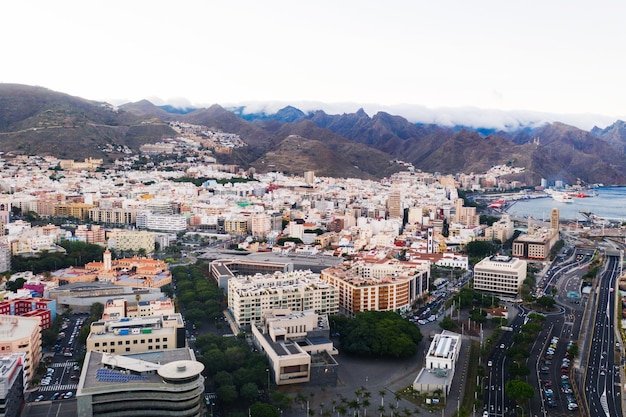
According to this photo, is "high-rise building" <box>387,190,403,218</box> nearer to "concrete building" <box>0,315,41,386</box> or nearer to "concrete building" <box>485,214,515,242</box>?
"concrete building" <box>485,214,515,242</box>

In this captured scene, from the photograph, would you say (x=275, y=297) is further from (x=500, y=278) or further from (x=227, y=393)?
(x=500, y=278)

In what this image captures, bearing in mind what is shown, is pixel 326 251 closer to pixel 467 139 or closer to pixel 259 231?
pixel 259 231

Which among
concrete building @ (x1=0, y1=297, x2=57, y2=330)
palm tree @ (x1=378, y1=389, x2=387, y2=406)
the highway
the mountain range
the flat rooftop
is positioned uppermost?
the mountain range

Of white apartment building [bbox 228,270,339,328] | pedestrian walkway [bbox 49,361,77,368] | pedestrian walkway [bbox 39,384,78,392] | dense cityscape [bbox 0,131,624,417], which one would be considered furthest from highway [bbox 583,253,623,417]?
pedestrian walkway [bbox 49,361,77,368]

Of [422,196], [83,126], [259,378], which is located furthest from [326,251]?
[83,126]

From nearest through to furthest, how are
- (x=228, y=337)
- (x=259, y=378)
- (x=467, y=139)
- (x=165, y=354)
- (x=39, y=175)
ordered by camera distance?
(x=165, y=354)
(x=259, y=378)
(x=228, y=337)
(x=39, y=175)
(x=467, y=139)
